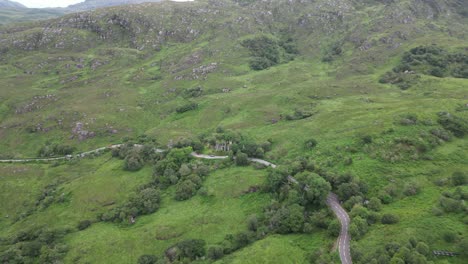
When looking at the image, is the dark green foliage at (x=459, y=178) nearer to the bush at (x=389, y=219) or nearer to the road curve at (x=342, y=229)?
the bush at (x=389, y=219)

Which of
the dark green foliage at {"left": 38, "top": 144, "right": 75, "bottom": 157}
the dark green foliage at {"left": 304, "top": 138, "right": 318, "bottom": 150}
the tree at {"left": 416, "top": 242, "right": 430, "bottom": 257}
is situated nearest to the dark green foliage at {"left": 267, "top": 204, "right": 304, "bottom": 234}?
the tree at {"left": 416, "top": 242, "right": 430, "bottom": 257}

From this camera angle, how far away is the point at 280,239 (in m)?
94.4

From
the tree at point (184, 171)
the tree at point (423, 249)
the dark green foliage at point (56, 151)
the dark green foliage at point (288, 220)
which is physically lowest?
the dark green foliage at point (56, 151)

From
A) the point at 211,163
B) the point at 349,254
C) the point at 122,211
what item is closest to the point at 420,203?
the point at 349,254

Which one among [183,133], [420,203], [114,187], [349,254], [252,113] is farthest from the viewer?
[252,113]

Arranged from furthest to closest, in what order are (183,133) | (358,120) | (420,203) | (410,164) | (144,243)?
(183,133) < (358,120) < (410,164) < (144,243) < (420,203)

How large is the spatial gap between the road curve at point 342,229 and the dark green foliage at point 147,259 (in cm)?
5550

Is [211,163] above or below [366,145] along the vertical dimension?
below

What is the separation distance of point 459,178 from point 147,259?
10024cm

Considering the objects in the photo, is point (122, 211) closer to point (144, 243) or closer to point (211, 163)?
point (144, 243)

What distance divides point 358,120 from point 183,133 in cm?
9424

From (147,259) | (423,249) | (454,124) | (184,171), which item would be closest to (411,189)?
(423,249)

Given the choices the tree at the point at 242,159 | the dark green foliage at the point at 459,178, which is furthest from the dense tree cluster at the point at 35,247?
the dark green foliage at the point at 459,178

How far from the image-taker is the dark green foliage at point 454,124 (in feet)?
421
